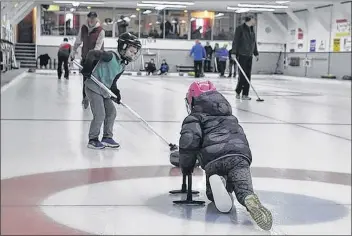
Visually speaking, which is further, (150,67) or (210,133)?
(150,67)

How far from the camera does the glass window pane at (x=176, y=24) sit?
85 centimetres

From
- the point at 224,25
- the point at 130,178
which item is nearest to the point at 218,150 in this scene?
the point at 224,25

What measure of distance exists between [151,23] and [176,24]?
38 millimetres

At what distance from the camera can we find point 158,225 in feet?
2.69

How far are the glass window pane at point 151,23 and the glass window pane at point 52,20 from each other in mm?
114

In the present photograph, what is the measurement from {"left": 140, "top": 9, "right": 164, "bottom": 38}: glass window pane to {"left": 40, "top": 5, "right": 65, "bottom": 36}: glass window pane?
0.37 feet

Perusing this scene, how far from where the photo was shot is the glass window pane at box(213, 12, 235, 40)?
2.93 ft

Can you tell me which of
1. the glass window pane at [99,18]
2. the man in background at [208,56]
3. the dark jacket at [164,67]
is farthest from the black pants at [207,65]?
the glass window pane at [99,18]

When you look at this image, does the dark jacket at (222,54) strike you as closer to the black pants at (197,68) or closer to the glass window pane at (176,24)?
the black pants at (197,68)

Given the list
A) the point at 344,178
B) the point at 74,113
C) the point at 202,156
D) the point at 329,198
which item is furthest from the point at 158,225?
the point at 74,113

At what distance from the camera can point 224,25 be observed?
0.93m

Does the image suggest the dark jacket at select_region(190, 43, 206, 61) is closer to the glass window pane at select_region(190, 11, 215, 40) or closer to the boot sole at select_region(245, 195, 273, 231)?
the glass window pane at select_region(190, 11, 215, 40)

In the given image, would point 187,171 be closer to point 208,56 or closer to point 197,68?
point 197,68

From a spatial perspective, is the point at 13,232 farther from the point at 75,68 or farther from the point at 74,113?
the point at 74,113
